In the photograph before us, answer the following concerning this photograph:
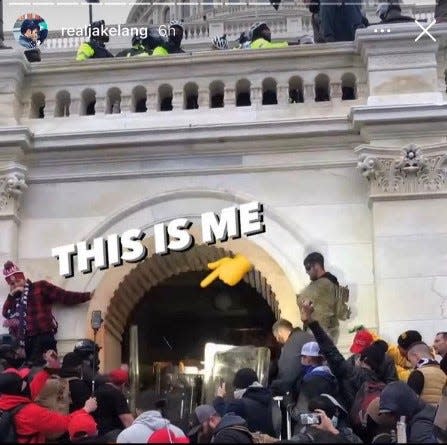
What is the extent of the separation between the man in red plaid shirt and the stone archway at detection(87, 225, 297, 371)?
50 cm

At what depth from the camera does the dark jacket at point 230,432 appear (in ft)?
29.3

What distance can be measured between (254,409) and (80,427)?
1.68 m

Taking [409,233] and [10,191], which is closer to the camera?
[409,233]

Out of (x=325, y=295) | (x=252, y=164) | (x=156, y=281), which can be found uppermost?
(x=252, y=164)

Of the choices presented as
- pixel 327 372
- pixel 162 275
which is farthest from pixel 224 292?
pixel 327 372

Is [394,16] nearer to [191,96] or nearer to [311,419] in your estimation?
[191,96]

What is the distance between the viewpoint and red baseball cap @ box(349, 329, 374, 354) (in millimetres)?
12039

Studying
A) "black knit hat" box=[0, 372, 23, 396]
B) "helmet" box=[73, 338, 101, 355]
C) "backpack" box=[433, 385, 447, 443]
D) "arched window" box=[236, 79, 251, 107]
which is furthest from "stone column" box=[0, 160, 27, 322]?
"backpack" box=[433, 385, 447, 443]

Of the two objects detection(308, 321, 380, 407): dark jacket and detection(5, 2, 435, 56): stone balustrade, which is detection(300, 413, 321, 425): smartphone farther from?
detection(5, 2, 435, 56): stone balustrade

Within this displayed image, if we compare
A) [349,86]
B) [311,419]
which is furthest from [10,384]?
[349,86]

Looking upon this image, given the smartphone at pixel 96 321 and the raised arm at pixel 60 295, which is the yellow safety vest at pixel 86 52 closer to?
the raised arm at pixel 60 295

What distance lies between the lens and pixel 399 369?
12.1 m

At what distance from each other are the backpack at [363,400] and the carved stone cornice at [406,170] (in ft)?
11.8

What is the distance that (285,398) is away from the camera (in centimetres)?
1123
